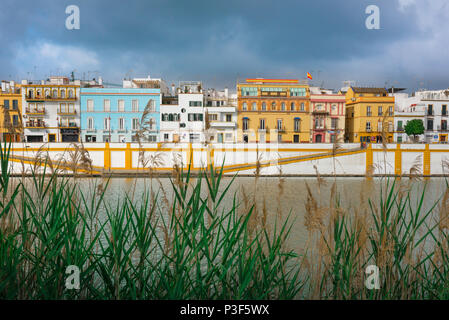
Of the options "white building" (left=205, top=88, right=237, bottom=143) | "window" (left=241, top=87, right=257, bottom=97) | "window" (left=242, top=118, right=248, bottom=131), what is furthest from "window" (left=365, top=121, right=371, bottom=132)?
"white building" (left=205, top=88, right=237, bottom=143)

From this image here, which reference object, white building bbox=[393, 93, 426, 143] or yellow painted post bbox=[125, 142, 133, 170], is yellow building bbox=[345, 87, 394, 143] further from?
yellow painted post bbox=[125, 142, 133, 170]

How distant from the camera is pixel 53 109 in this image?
28062mm

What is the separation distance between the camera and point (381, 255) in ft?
6.55

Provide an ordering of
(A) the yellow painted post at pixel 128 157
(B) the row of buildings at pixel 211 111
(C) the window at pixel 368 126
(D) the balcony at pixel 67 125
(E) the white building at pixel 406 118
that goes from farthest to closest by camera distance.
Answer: (E) the white building at pixel 406 118, (C) the window at pixel 368 126, (D) the balcony at pixel 67 125, (B) the row of buildings at pixel 211 111, (A) the yellow painted post at pixel 128 157

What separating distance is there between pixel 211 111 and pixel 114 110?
6.80m

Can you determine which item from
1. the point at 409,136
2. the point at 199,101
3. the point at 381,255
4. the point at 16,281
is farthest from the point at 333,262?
the point at 409,136

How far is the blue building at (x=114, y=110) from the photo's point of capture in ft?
90.0

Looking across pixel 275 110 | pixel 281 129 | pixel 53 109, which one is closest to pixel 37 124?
pixel 53 109

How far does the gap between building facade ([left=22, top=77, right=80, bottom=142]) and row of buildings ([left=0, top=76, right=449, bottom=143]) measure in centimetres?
6

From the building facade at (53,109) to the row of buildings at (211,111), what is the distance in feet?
0.21

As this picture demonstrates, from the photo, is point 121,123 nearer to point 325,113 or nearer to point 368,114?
point 325,113

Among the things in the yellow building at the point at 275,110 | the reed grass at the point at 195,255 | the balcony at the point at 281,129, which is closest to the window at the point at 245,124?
the yellow building at the point at 275,110

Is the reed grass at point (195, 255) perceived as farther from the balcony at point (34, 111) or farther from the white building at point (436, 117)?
the white building at point (436, 117)
